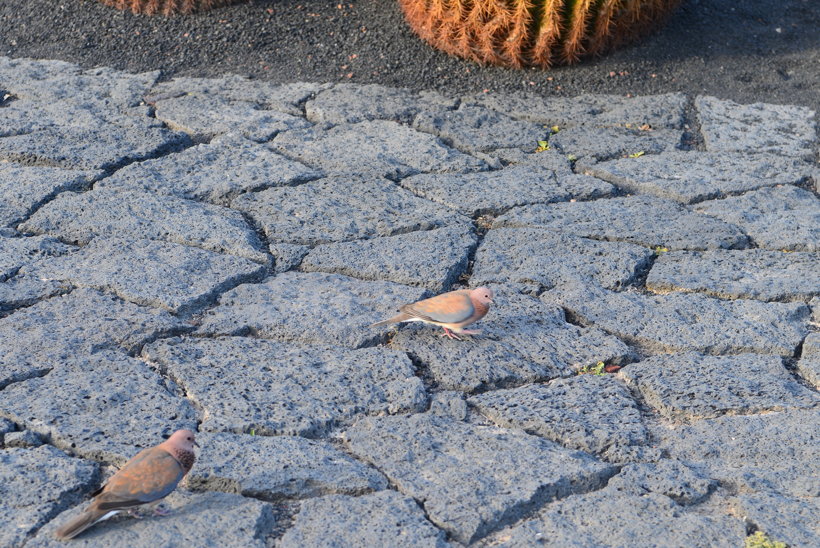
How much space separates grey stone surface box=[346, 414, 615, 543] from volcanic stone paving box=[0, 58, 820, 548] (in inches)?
0.4

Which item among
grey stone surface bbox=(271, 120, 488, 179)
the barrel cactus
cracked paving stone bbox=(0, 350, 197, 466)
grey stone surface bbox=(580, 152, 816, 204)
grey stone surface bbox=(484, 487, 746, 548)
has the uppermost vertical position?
the barrel cactus

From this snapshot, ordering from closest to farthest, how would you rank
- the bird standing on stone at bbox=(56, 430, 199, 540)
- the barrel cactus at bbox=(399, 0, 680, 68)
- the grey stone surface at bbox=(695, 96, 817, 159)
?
the bird standing on stone at bbox=(56, 430, 199, 540)
the grey stone surface at bbox=(695, 96, 817, 159)
the barrel cactus at bbox=(399, 0, 680, 68)

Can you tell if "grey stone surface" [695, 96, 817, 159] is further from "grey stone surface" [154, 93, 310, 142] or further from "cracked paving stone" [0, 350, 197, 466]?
"cracked paving stone" [0, 350, 197, 466]

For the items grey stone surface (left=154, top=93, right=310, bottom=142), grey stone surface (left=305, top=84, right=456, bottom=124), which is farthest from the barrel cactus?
grey stone surface (left=154, top=93, right=310, bottom=142)

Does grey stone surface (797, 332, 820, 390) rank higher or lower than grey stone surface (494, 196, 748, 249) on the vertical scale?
lower

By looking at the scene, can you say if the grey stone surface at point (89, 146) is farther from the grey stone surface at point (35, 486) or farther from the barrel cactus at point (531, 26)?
the grey stone surface at point (35, 486)

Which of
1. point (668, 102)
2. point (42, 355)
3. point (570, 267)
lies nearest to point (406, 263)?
point (570, 267)

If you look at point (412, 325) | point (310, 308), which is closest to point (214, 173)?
point (310, 308)

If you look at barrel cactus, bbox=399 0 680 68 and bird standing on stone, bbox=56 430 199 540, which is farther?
barrel cactus, bbox=399 0 680 68

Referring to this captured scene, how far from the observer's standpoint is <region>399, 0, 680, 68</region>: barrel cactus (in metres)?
5.61

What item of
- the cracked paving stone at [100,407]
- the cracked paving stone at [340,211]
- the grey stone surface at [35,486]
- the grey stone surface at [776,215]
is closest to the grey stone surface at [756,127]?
the grey stone surface at [776,215]

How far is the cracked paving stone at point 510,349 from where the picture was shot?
3.31m

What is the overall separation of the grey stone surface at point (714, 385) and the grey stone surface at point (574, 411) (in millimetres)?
104

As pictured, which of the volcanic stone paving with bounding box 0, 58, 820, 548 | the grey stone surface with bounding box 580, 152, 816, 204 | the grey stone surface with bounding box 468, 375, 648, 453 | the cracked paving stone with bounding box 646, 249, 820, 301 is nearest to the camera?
the volcanic stone paving with bounding box 0, 58, 820, 548
